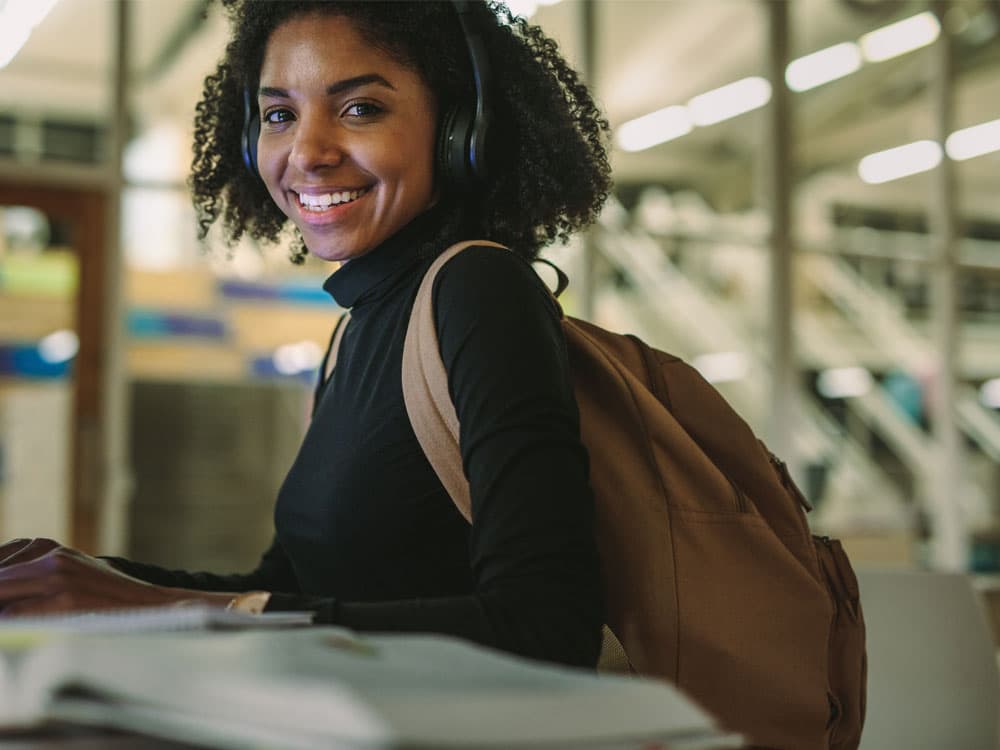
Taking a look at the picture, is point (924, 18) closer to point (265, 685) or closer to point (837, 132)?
point (837, 132)

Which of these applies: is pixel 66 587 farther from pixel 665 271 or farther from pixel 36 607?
pixel 665 271

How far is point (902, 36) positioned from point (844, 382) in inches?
77.4

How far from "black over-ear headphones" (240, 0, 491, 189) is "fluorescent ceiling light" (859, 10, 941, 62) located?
605 centimetres

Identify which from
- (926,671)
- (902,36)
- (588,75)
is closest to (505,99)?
(926,671)

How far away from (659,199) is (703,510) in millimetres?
5334

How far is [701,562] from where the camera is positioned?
3.28 ft

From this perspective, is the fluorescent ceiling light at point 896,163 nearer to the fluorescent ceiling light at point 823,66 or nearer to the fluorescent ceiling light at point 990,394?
the fluorescent ceiling light at point 823,66

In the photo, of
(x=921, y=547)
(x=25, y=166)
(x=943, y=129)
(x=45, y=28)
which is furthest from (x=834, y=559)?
(x=943, y=129)

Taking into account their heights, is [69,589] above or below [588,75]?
below

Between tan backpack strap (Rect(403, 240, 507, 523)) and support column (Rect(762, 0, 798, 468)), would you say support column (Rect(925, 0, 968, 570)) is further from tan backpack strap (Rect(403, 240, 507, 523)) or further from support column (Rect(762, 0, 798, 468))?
tan backpack strap (Rect(403, 240, 507, 523))

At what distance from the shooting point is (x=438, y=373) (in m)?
0.99

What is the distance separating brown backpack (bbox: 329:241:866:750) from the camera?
0.98 m

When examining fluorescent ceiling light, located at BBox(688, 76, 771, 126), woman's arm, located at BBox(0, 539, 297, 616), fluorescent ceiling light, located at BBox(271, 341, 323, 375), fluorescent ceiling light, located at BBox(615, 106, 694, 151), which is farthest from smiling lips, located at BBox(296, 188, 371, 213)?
fluorescent ceiling light, located at BBox(688, 76, 771, 126)

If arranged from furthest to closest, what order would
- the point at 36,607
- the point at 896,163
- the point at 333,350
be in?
the point at 896,163, the point at 333,350, the point at 36,607
